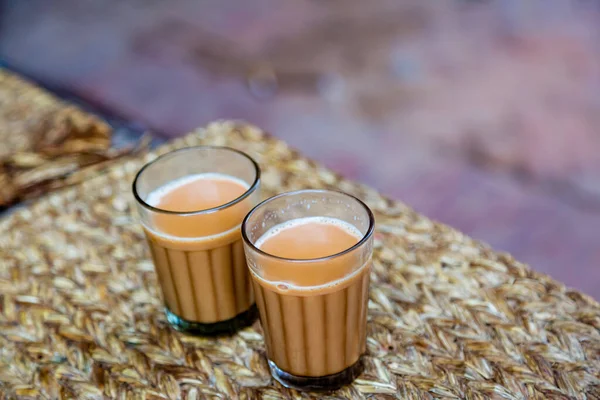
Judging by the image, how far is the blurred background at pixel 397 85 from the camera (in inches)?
75.3

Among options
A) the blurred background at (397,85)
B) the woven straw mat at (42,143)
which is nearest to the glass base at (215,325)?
the woven straw mat at (42,143)

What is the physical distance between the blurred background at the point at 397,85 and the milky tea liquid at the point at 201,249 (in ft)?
2.84

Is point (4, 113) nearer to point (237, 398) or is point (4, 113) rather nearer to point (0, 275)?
point (0, 275)

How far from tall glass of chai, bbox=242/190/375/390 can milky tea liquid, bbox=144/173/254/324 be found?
0.18 feet

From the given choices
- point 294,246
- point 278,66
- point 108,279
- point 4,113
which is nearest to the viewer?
point 294,246

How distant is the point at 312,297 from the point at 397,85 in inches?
74.6

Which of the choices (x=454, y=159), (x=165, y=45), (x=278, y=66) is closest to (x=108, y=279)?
(x=454, y=159)

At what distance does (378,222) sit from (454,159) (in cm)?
119

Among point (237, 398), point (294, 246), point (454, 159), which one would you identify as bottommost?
point (454, 159)

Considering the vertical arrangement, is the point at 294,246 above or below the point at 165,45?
above

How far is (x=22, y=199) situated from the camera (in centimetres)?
107

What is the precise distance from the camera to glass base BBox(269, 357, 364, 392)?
72 centimetres

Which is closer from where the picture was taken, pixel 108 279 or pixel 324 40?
pixel 108 279

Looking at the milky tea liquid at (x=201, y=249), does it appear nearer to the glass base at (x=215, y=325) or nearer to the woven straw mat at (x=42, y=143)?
the glass base at (x=215, y=325)
